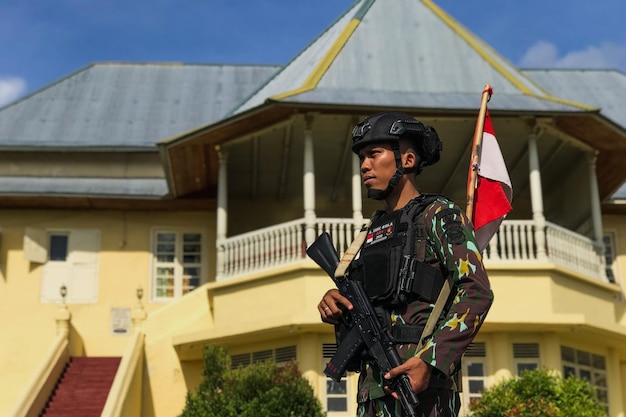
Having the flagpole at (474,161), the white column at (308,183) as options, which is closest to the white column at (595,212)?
the white column at (308,183)

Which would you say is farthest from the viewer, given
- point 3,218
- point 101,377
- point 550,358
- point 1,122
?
point 1,122

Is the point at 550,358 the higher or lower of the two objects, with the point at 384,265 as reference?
higher

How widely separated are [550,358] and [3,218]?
1119 cm

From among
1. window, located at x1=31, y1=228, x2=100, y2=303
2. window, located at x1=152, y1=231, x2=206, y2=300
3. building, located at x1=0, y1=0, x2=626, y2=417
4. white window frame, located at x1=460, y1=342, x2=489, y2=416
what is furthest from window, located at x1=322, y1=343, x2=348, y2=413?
window, located at x1=31, y1=228, x2=100, y2=303

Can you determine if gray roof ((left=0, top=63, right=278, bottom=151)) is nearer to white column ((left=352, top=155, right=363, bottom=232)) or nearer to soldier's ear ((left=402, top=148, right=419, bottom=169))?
white column ((left=352, top=155, right=363, bottom=232))

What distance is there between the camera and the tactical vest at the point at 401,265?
526 cm

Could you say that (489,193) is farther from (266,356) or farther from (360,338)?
(266,356)

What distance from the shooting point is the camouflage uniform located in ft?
16.4

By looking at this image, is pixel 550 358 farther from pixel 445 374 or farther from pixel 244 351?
pixel 445 374

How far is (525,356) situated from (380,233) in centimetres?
1186

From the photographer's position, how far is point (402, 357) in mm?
5180

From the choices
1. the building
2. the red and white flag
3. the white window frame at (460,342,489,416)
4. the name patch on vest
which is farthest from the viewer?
the white window frame at (460,342,489,416)

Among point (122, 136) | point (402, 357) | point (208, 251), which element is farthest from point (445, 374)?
point (122, 136)

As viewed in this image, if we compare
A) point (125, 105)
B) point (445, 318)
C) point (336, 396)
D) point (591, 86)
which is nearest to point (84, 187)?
point (125, 105)
